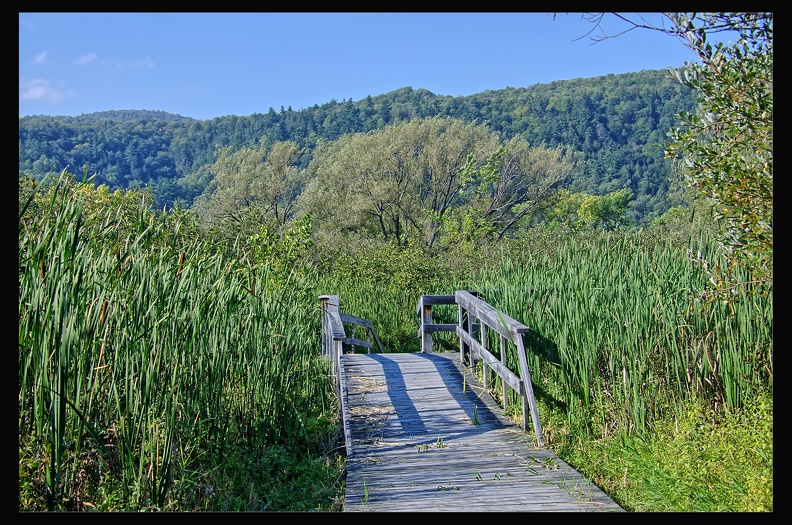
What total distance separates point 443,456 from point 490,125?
3817 centimetres

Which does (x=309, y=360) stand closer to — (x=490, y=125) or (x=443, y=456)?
(x=443, y=456)

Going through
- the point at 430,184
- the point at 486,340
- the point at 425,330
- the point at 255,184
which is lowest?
the point at 425,330

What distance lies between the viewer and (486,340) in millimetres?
6777

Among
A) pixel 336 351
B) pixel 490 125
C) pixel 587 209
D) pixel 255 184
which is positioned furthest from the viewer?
pixel 490 125

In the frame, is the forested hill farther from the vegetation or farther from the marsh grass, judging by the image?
the marsh grass

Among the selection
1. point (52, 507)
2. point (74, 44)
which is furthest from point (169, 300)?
point (74, 44)

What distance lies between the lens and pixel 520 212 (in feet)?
93.0

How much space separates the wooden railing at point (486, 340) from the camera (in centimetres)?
506

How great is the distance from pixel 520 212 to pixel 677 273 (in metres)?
23.2

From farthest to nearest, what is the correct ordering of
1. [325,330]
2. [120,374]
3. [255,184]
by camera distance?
[255,184] < [325,330] < [120,374]

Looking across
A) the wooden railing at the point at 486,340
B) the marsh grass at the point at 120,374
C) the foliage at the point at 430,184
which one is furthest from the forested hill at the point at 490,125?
the marsh grass at the point at 120,374

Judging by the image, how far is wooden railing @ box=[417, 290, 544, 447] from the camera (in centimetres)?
506

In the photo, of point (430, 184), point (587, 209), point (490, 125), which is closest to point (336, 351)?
point (430, 184)

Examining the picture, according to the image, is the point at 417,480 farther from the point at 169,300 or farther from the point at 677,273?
the point at 677,273
